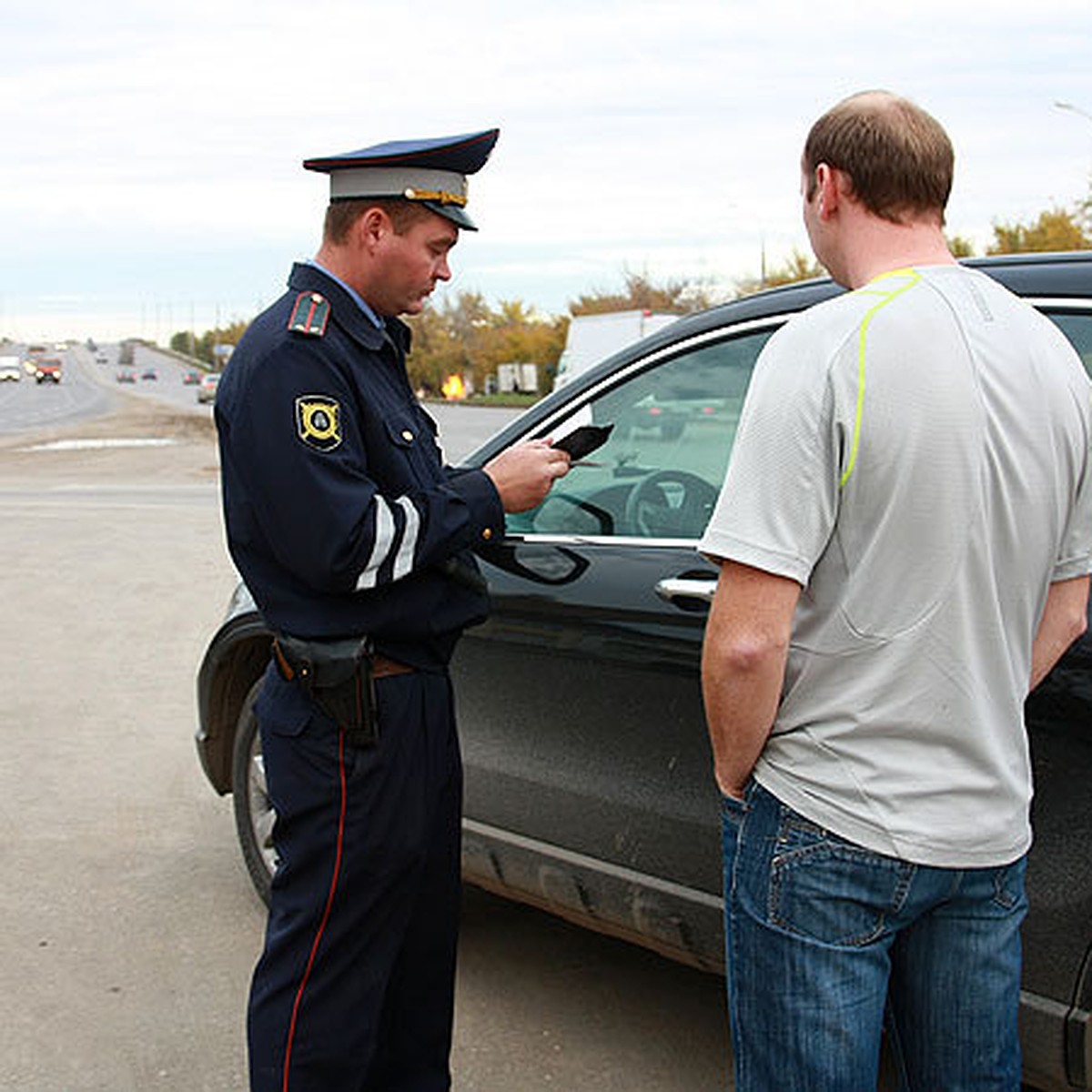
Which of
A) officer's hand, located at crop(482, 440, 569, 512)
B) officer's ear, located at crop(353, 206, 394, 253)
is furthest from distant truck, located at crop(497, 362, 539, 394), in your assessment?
officer's ear, located at crop(353, 206, 394, 253)

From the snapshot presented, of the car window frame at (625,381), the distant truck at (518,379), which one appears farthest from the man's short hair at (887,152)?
the distant truck at (518,379)

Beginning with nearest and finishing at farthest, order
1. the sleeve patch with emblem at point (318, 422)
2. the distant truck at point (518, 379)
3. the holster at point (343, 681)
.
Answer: the sleeve patch with emblem at point (318, 422) < the holster at point (343, 681) < the distant truck at point (518, 379)

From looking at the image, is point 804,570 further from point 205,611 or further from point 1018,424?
point 205,611

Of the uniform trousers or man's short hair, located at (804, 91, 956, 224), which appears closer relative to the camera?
man's short hair, located at (804, 91, 956, 224)

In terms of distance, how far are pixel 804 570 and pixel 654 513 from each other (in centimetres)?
146

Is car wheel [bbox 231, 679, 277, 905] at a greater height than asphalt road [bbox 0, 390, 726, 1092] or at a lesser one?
greater

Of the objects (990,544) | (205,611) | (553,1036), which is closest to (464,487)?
(990,544)

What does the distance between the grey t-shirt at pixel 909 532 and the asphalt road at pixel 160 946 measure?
5.76ft

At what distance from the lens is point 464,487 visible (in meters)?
2.74

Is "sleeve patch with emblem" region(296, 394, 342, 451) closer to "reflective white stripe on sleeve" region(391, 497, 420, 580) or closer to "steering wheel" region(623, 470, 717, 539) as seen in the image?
"reflective white stripe on sleeve" region(391, 497, 420, 580)

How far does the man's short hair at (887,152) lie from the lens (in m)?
1.90

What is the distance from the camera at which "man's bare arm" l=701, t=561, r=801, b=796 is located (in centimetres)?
190

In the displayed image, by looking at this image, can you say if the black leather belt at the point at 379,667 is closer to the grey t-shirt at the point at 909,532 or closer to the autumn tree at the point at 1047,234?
the grey t-shirt at the point at 909,532

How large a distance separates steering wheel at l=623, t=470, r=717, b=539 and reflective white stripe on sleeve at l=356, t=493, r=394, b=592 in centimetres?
86
